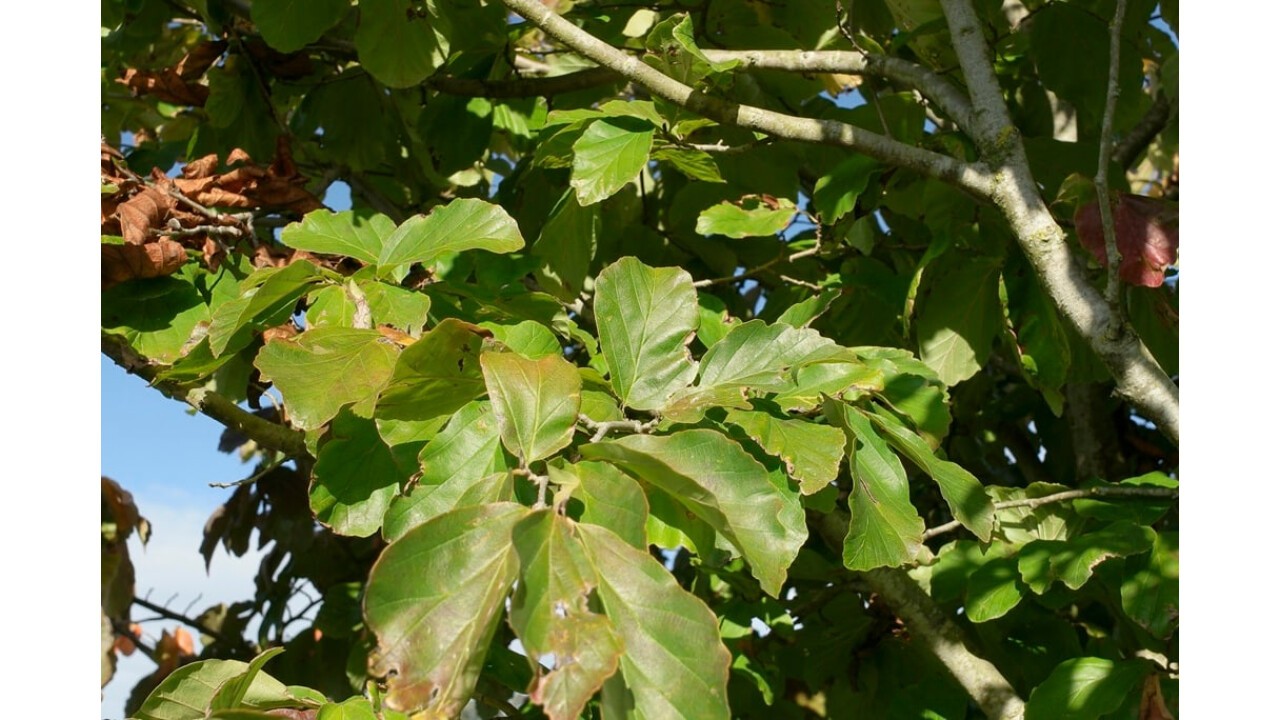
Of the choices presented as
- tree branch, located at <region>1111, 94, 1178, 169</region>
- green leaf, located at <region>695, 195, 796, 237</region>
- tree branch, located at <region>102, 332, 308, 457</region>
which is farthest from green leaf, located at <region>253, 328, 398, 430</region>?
tree branch, located at <region>1111, 94, 1178, 169</region>

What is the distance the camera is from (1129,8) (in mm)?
1709

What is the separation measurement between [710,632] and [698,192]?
1138 millimetres

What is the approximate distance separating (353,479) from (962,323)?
0.81 m

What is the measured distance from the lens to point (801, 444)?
91cm

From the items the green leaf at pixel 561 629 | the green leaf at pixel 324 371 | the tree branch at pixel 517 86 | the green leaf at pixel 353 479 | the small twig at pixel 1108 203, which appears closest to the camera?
the green leaf at pixel 561 629

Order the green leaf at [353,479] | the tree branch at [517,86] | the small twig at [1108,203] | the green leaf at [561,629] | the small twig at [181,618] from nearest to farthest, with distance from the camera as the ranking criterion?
the green leaf at [561,629], the green leaf at [353,479], the small twig at [1108,203], the tree branch at [517,86], the small twig at [181,618]

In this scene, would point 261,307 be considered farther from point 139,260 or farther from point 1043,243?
point 1043,243

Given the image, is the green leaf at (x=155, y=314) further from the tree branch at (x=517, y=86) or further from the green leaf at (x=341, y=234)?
the tree branch at (x=517, y=86)

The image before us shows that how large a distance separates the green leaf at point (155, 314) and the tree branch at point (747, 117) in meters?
0.49

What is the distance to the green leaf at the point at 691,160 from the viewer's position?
1370 mm

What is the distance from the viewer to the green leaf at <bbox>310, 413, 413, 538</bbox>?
37.5 inches

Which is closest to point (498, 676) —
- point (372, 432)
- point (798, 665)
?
point (372, 432)

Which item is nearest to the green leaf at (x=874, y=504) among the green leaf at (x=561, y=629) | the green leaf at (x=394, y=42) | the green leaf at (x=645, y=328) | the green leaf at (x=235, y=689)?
the green leaf at (x=645, y=328)

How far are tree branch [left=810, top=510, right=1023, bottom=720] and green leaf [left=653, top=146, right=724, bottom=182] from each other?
0.45 meters
